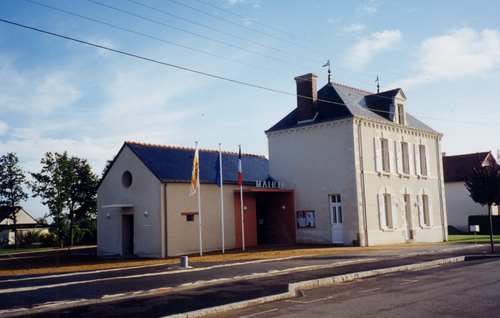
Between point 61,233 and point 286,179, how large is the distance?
24.5 metres

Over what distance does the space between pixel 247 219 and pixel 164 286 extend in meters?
12.9

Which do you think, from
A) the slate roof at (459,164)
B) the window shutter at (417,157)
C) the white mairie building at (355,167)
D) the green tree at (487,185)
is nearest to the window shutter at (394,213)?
the white mairie building at (355,167)

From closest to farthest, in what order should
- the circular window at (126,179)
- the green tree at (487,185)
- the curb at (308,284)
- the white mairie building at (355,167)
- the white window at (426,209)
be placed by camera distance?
the curb at (308,284) → the green tree at (487,185) → the circular window at (126,179) → the white mairie building at (355,167) → the white window at (426,209)

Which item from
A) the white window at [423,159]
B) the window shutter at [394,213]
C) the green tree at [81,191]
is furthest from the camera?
the green tree at [81,191]

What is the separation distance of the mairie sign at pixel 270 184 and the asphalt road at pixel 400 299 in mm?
12476

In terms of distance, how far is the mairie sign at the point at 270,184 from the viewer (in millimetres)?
24047

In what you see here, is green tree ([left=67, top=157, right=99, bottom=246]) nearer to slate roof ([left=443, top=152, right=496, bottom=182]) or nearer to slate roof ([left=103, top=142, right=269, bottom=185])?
slate roof ([left=103, top=142, right=269, bottom=185])

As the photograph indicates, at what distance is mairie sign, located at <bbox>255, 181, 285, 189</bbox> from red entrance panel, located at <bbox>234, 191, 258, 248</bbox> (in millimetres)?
646

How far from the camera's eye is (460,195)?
38.8 metres

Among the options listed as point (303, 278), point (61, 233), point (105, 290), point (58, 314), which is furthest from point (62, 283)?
point (61, 233)

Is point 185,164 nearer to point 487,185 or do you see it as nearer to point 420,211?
point 420,211

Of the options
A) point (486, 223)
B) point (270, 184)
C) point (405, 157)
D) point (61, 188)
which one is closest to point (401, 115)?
point (405, 157)

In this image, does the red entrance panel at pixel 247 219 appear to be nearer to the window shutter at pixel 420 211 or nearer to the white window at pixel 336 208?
the white window at pixel 336 208

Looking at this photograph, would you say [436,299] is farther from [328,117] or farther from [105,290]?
[328,117]
